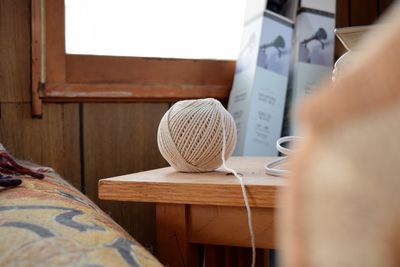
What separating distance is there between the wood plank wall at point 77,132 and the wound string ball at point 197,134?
0.66m

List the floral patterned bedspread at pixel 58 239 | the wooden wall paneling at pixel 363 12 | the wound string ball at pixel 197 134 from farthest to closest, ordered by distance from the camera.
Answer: the wooden wall paneling at pixel 363 12 < the wound string ball at pixel 197 134 < the floral patterned bedspread at pixel 58 239

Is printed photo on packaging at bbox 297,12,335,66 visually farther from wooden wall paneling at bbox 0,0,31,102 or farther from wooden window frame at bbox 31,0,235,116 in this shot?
wooden wall paneling at bbox 0,0,31,102

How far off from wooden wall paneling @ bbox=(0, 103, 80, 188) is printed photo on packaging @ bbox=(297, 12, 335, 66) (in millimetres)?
719

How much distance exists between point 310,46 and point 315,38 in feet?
0.11

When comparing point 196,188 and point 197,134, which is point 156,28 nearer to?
point 197,134

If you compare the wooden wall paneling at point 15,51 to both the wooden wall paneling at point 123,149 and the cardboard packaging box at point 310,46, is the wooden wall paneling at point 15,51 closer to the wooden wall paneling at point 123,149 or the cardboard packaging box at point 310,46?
the wooden wall paneling at point 123,149

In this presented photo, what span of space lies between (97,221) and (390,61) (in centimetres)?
40

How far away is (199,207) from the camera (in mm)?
715

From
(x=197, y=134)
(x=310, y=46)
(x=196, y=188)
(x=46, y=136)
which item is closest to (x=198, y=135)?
(x=197, y=134)

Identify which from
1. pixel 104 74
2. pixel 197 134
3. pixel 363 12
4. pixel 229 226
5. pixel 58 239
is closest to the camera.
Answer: pixel 58 239

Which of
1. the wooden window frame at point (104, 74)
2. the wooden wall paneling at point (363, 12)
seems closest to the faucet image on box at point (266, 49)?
the wooden window frame at point (104, 74)

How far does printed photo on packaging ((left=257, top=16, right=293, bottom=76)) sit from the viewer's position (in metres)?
1.62

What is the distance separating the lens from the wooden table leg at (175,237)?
728 mm

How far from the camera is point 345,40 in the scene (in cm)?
77
